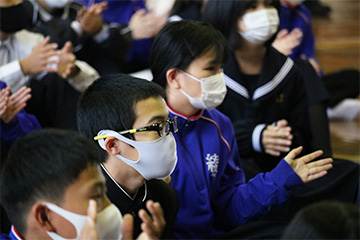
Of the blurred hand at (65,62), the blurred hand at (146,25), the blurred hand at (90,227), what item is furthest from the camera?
the blurred hand at (146,25)

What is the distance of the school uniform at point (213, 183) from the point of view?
179 centimetres

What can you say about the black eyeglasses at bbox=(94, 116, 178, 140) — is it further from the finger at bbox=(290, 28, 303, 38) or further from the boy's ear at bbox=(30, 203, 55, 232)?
the finger at bbox=(290, 28, 303, 38)

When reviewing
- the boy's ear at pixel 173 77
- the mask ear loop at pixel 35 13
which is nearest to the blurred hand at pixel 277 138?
the boy's ear at pixel 173 77

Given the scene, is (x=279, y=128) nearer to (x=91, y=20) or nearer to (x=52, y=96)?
(x=52, y=96)

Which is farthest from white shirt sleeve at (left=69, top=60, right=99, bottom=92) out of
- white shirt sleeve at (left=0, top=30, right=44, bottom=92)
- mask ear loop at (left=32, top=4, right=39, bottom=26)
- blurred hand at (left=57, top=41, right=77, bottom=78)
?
mask ear loop at (left=32, top=4, right=39, bottom=26)

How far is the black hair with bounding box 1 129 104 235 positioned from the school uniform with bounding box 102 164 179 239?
0.32 m

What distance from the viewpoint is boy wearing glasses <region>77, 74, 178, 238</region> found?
1.52 m

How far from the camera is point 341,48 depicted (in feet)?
17.3

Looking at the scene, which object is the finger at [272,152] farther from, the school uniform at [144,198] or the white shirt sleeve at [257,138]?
the school uniform at [144,198]

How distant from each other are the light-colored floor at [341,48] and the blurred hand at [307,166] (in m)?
1.63

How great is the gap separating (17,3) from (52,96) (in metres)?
0.43

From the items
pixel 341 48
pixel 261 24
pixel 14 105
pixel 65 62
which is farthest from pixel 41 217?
pixel 341 48

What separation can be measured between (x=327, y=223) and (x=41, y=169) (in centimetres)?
59

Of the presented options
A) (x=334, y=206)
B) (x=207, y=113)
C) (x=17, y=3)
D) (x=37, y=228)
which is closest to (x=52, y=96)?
(x=17, y=3)
